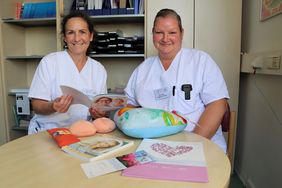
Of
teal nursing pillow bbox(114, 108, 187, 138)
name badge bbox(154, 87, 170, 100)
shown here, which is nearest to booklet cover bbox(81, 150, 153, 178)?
teal nursing pillow bbox(114, 108, 187, 138)

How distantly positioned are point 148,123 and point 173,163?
0.72 ft

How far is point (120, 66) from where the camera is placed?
8.35 feet

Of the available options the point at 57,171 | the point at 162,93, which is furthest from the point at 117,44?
the point at 57,171

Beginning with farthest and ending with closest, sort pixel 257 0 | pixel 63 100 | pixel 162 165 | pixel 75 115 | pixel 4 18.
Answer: pixel 4 18
pixel 257 0
pixel 75 115
pixel 63 100
pixel 162 165

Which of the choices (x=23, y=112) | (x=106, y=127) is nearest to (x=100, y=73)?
(x=106, y=127)

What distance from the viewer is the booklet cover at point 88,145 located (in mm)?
690

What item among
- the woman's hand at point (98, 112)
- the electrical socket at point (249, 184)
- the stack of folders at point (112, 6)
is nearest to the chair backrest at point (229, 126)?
the woman's hand at point (98, 112)

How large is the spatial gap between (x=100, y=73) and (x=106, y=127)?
27.4 inches

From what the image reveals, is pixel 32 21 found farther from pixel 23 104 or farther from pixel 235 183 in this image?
pixel 235 183

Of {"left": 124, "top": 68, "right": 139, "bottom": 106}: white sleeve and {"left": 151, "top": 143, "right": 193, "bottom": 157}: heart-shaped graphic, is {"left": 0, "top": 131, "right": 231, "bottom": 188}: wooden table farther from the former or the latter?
{"left": 124, "top": 68, "right": 139, "bottom": 106}: white sleeve

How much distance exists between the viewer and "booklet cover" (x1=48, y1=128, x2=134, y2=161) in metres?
0.69

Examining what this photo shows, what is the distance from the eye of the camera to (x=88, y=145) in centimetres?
76

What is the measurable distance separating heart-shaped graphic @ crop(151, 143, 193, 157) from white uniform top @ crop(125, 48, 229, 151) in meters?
0.43

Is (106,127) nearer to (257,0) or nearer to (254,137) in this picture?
(254,137)
